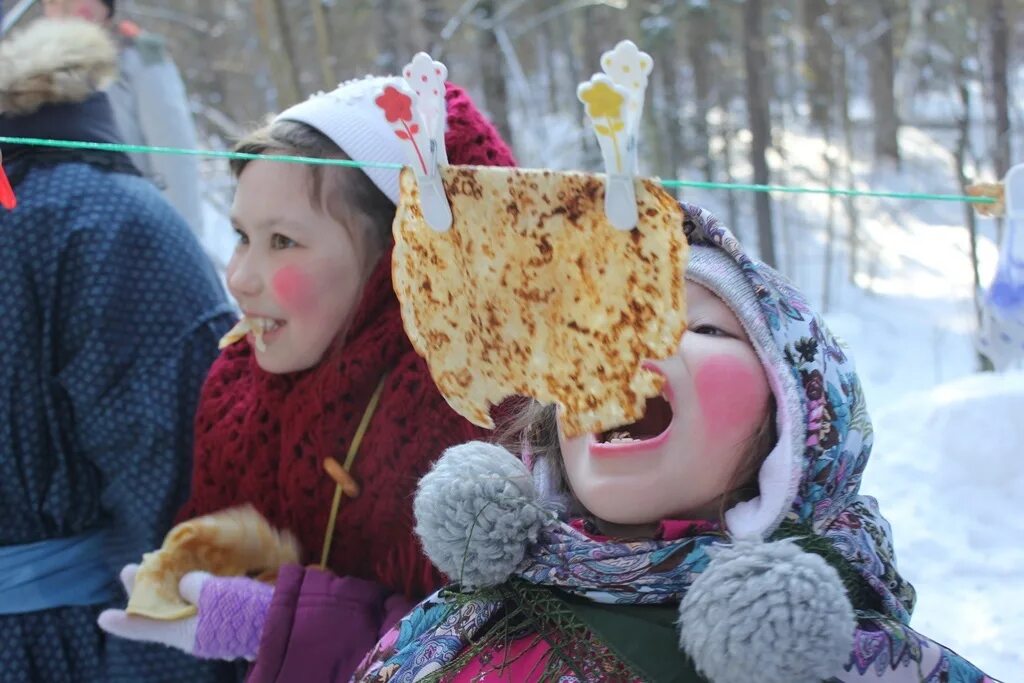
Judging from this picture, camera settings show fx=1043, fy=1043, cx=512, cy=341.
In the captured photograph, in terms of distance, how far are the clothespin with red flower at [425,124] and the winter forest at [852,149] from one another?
0.61m

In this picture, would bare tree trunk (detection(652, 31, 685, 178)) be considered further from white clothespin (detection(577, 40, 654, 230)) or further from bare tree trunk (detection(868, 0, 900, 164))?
white clothespin (detection(577, 40, 654, 230))

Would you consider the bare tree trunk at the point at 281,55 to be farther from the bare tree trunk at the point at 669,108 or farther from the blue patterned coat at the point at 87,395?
the blue patterned coat at the point at 87,395

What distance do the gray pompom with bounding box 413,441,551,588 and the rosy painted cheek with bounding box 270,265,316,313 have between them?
0.54 metres

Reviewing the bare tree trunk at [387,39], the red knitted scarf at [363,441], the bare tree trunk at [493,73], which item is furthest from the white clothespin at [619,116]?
the bare tree trunk at [387,39]

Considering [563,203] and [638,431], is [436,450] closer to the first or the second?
[638,431]

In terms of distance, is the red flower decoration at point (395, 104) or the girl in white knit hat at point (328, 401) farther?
the girl in white knit hat at point (328, 401)

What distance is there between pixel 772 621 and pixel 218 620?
3.36 feet

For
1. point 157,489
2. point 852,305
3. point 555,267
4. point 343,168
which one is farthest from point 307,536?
point 852,305

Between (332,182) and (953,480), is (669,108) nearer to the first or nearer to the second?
(953,480)

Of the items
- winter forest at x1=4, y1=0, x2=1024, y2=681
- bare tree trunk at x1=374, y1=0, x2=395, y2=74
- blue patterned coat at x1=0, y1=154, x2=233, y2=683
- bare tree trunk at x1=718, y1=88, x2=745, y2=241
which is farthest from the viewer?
bare tree trunk at x1=718, y1=88, x2=745, y2=241

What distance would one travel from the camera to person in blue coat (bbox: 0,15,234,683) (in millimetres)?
2010

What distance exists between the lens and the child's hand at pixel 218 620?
→ 5.67 feet

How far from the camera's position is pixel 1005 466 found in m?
3.76

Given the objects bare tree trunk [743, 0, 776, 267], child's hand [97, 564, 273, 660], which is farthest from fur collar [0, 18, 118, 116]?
bare tree trunk [743, 0, 776, 267]
